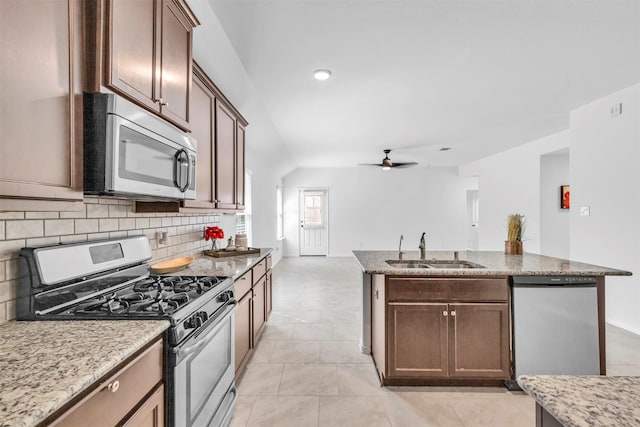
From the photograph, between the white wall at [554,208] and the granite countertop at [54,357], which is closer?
the granite countertop at [54,357]

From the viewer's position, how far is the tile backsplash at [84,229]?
1193mm

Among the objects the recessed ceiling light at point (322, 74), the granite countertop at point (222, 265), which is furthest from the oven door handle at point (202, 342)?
the recessed ceiling light at point (322, 74)

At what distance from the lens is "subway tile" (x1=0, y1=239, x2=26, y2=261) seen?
117 cm

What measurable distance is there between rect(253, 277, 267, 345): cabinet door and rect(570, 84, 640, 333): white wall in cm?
384

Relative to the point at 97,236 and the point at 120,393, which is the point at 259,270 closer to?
the point at 97,236

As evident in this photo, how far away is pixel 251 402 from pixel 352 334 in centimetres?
143

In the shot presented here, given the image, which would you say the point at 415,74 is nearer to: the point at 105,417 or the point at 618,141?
the point at 618,141

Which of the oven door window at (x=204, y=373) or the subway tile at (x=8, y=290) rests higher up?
the subway tile at (x=8, y=290)

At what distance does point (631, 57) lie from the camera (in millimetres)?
2686

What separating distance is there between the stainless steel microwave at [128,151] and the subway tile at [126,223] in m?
0.48

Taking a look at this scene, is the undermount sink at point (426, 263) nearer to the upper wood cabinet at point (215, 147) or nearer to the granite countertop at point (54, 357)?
the upper wood cabinet at point (215, 147)

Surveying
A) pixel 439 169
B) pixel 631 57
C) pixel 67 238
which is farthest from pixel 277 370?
pixel 439 169

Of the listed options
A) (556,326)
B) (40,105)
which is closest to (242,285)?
(40,105)

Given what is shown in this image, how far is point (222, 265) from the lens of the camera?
248cm
